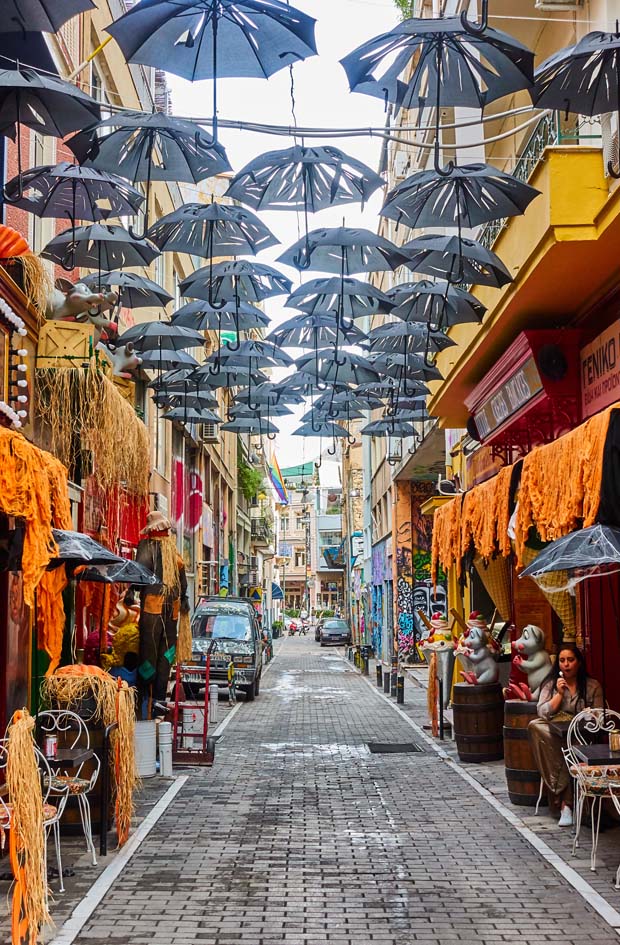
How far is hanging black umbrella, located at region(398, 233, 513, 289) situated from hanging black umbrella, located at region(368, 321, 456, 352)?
1783mm

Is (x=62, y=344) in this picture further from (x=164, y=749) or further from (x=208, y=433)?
(x=208, y=433)

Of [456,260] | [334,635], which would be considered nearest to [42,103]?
[456,260]

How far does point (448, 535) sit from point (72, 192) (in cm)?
734

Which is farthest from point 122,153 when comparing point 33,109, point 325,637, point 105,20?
point 325,637

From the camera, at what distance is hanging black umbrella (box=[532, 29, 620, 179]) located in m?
7.44

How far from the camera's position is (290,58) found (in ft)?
26.6

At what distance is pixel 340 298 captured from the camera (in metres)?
13.4

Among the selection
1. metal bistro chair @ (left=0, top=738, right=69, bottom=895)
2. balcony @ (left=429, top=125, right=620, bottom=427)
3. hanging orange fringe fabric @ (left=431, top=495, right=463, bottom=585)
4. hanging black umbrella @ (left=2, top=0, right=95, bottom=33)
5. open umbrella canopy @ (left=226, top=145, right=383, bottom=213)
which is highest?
open umbrella canopy @ (left=226, top=145, right=383, bottom=213)

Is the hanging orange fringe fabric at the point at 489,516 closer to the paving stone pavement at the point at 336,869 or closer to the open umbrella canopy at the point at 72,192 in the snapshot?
the paving stone pavement at the point at 336,869

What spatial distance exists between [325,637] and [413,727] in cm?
4182

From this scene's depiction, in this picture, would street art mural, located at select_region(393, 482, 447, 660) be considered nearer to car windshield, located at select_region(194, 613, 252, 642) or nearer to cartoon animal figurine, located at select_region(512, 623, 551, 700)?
car windshield, located at select_region(194, 613, 252, 642)

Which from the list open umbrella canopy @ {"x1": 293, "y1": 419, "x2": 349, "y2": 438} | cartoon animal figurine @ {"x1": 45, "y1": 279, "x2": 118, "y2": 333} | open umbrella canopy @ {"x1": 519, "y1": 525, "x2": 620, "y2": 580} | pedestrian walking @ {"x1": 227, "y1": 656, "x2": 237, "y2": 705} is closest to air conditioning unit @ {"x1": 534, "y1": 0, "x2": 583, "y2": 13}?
cartoon animal figurine @ {"x1": 45, "y1": 279, "x2": 118, "y2": 333}

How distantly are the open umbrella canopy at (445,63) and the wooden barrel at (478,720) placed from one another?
7.43 m

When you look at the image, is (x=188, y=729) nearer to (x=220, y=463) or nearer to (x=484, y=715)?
(x=484, y=715)
